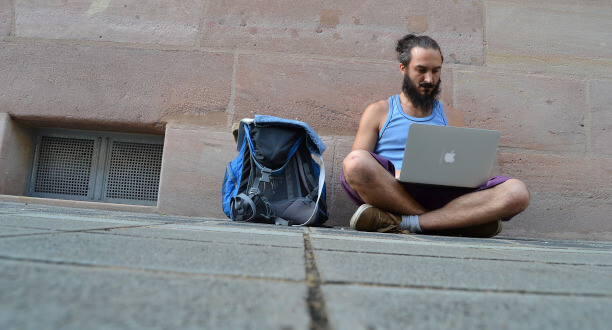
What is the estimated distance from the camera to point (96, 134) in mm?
3100

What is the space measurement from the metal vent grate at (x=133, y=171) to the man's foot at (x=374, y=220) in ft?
5.34

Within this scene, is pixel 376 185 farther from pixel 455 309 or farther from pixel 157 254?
pixel 455 309

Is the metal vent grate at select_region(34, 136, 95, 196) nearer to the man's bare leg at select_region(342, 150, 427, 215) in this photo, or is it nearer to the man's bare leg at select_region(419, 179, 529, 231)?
the man's bare leg at select_region(342, 150, 427, 215)

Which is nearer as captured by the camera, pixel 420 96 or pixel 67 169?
pixel 420 96

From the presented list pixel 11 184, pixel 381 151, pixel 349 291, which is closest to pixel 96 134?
pixel 11 184

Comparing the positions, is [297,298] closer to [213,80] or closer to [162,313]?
[162,313]

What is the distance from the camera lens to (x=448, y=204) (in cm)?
215

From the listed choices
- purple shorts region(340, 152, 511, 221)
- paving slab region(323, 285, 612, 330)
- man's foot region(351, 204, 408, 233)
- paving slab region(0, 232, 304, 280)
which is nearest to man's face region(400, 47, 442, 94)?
purple shorts region(340, 152, 511, 221)

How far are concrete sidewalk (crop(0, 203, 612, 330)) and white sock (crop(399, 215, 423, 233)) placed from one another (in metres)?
1.33

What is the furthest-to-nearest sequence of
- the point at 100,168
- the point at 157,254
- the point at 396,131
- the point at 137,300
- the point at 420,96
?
the point at 100,168, the point at 420,96, the point at 396,131, the point at 157,254, the point at 137,300

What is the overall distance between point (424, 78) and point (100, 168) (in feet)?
7.52

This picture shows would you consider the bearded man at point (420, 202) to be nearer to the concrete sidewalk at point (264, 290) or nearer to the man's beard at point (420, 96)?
the man's beard at point (420, 96)

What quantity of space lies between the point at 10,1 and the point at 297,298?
361 cm

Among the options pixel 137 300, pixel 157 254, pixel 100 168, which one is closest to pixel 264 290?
pixel 137 300
